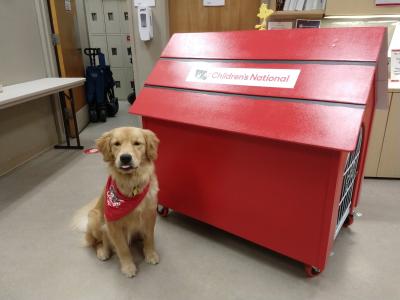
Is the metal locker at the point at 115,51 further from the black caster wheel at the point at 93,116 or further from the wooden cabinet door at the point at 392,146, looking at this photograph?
the wooden cabinet door at the point at 392,146

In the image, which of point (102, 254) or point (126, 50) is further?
point (126, 50)

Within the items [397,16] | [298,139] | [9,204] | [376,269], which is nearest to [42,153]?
[9,204]

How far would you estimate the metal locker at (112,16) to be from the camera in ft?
18.5

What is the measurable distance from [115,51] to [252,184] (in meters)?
5.25

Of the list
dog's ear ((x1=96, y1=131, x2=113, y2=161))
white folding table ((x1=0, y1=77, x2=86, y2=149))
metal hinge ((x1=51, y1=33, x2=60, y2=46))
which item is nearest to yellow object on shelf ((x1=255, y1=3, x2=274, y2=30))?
dog's ear ((x1=96, y1=131, x2=113, y2=161))

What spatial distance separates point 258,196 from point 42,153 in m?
2.94

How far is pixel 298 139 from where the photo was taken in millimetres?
1330

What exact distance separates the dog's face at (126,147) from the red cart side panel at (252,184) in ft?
0.98

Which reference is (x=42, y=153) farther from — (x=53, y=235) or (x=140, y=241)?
(x=140, y=241)

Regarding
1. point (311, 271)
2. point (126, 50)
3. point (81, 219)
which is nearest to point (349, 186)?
point (311, 271)

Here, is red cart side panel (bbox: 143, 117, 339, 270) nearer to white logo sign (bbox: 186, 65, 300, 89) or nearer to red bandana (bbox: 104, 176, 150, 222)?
white logo sign (bbox: 186, 65, 300, 89)

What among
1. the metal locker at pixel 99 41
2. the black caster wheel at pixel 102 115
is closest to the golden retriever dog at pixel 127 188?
the black caster wheel at pixel 102 115

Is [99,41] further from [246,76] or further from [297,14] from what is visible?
[246,76]

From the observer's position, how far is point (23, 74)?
3252mm
